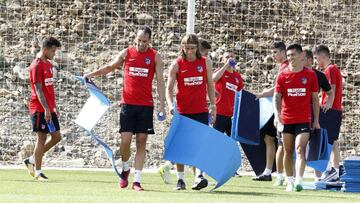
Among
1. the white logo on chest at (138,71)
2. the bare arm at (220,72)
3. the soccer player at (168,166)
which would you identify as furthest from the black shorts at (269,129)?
the white logo on chest at (138,71)

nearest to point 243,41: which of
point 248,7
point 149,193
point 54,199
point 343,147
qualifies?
point 248,7

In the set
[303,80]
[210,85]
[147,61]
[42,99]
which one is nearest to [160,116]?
[147,61]

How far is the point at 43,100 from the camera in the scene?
16.9 meters

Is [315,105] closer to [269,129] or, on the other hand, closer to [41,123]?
[269,129]

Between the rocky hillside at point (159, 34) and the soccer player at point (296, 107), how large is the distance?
824 centimetres

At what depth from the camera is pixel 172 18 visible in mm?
25656

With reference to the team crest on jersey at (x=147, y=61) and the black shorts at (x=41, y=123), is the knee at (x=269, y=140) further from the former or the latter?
the team crest on jersey at (x=147, y=61)

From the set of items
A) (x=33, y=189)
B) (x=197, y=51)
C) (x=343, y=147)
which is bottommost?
(x=343, y=147)

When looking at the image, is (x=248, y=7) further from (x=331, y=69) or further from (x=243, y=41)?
(x=331, y=69)

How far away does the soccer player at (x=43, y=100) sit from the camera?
667 inches

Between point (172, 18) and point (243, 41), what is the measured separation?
155cm

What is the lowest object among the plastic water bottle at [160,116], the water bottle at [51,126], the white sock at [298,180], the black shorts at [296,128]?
the white sock at [298,180]

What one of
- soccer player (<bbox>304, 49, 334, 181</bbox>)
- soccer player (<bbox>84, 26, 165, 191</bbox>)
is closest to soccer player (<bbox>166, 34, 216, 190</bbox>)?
soccer player (<bbox>84, 26, 165, 191</bbox>)

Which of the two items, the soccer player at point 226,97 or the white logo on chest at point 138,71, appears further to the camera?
the soccer player at point 226,97
